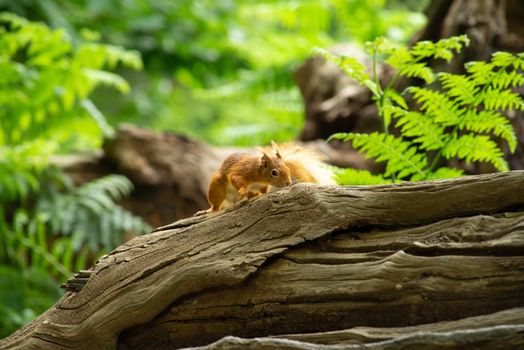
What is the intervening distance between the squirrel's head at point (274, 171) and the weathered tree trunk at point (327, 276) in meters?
0.16

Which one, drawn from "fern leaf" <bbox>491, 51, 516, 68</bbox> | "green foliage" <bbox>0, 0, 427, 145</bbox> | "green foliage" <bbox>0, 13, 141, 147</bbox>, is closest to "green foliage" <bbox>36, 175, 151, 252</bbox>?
"green foliage" <bbox>0, 13, 141, 147</bbox>

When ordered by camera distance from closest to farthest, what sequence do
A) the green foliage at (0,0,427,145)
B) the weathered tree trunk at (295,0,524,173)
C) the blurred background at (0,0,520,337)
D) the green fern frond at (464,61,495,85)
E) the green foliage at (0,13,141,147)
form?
the green fern frond at (464,61,495,85) < the weathered tree trunk at (295,0,524,173) < the blurred background at (0,0,520,337) < the green foliage at (0,13,141,147) < the green foliage at (0,0,427,145)

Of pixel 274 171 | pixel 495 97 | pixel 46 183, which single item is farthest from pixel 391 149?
pixel 46 183

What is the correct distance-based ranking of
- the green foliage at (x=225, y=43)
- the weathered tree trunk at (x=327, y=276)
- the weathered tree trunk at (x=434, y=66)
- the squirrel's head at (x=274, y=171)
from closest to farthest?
the weathered tree trunk at (x=327, y=276), the squirrel's head at (x=274, y=171), the weathered tree trunk at (x=434, y=66), the green foliage at (x=225, y=43)

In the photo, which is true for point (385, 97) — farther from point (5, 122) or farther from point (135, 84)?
point (135, 84)

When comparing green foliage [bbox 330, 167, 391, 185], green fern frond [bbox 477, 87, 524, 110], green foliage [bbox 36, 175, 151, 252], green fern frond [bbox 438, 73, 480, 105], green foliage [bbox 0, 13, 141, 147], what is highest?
green foliage [bbox 0, 13, 141, 147]

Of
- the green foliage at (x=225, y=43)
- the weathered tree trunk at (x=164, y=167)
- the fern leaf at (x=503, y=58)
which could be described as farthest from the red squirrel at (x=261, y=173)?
the green foliage at (x=225, y=43)

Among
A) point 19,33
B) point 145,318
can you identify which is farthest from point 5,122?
point 145,318

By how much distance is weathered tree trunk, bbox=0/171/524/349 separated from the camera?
179 cm

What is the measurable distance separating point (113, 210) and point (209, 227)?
8.24 ft

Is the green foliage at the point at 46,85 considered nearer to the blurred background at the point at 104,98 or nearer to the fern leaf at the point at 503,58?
the blurred background at the point at 104,98

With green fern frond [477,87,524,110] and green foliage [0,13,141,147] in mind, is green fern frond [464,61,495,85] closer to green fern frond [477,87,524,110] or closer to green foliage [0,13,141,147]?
green fern frond [477,87,524,110]

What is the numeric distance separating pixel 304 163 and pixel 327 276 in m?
0.66

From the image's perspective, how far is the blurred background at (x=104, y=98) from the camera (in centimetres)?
446
